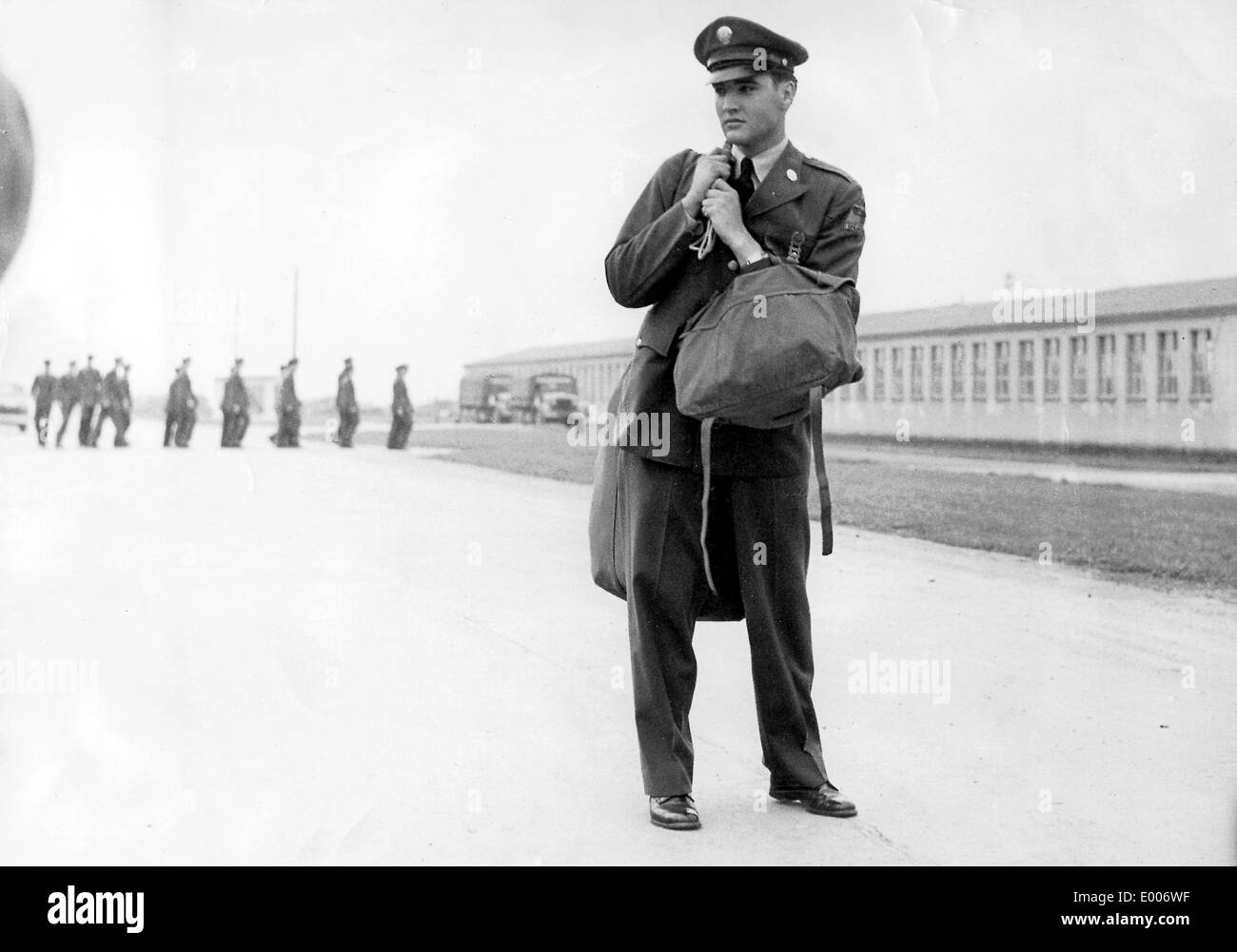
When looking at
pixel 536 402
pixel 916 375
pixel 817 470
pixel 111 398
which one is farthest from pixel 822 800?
pixel 536 402

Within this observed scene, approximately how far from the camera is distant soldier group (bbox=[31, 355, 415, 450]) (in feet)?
23.1

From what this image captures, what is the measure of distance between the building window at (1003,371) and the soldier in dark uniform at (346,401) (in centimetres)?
861

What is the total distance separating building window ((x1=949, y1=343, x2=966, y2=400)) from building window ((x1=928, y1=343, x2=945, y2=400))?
3.7 inches

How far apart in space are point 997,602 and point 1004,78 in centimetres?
240

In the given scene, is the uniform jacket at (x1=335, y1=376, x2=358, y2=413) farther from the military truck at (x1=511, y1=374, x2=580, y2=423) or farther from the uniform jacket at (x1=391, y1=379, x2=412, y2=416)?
the military truck at (x1=511, y1=374, x2=580, y2=423)

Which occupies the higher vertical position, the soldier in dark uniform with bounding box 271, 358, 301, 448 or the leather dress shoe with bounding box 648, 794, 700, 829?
the soldier in dark uniform with bounding box 271, 358, 301, 448

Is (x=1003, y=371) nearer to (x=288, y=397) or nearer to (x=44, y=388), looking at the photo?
(x=288, y=397)

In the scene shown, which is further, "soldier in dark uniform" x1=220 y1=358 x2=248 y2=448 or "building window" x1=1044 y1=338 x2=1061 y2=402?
"building window" x1=1044 y1=338 x2=1061 y2=402

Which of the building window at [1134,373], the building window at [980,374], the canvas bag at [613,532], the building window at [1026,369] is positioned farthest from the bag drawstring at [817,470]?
the building window at [980,374]

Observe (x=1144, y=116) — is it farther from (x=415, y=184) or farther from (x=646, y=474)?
(x=646, y=474)

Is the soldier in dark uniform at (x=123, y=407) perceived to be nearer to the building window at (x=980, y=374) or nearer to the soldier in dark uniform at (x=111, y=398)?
the soldier in dark uniform at (x=111, y=398)

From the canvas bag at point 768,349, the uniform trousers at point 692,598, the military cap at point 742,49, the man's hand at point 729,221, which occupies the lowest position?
the uniform trousers at point 692,598

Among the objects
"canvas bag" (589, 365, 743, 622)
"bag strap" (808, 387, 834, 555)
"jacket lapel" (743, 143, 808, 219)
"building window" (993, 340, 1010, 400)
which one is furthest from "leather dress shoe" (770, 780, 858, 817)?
"building window" (993, 340, 1010, 400)

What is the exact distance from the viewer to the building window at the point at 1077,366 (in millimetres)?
14867
